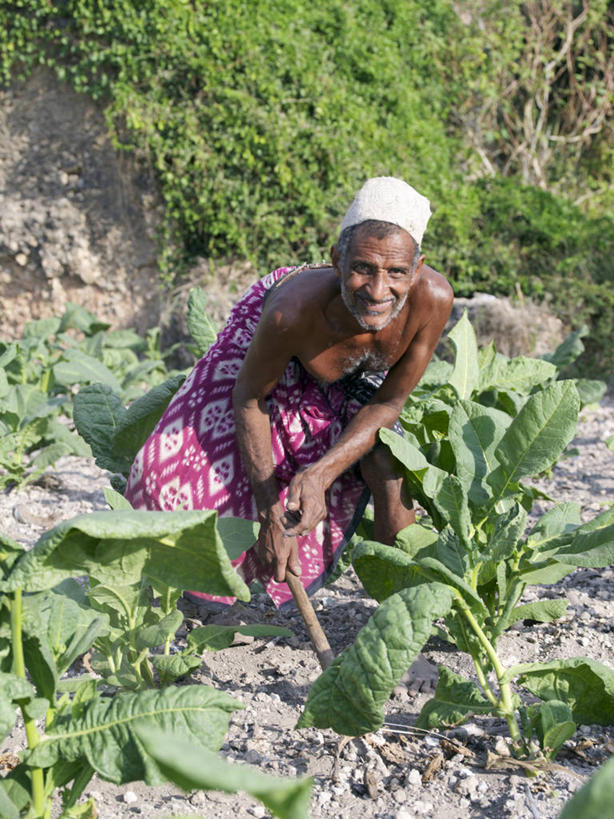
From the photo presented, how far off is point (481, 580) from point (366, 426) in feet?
1.82

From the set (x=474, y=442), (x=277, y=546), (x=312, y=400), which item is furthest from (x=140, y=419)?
(x=474, y=442)

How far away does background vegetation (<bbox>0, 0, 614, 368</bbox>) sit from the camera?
23.2ft

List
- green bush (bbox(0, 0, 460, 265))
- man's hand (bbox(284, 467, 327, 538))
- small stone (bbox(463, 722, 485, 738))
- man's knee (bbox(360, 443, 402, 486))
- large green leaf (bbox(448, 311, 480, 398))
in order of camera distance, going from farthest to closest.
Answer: green bush (bbox(0, 0, 460, 265)), large green leaf (bbox(448, 311, 480, 398)), man's knee (bbox(360, 443, 402, 486)), man's hand (bbox(284, 467, 327, 538)), small stone (bbox(463, 722, 485, 738))

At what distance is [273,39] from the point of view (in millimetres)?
7117

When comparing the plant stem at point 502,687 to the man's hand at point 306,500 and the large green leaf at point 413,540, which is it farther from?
the man's hand at point 306,500

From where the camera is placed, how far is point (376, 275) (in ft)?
7.99

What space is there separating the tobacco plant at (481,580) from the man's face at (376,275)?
327mm

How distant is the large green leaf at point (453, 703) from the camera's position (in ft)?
7.13

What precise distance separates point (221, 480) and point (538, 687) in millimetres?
1176

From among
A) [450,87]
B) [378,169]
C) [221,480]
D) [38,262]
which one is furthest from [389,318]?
[450,87]

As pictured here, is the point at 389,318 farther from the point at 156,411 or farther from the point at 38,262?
the point at 38,262

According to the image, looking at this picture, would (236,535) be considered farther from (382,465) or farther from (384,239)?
(384,239)

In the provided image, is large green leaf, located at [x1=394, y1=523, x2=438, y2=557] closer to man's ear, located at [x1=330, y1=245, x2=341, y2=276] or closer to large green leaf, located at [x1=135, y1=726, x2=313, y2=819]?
man's ear, located at [x1=330, y1=245, x2=341, y2=276]

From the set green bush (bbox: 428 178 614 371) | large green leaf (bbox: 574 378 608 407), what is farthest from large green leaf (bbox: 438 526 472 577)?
green bush (bbox: 428 178 614 371)
